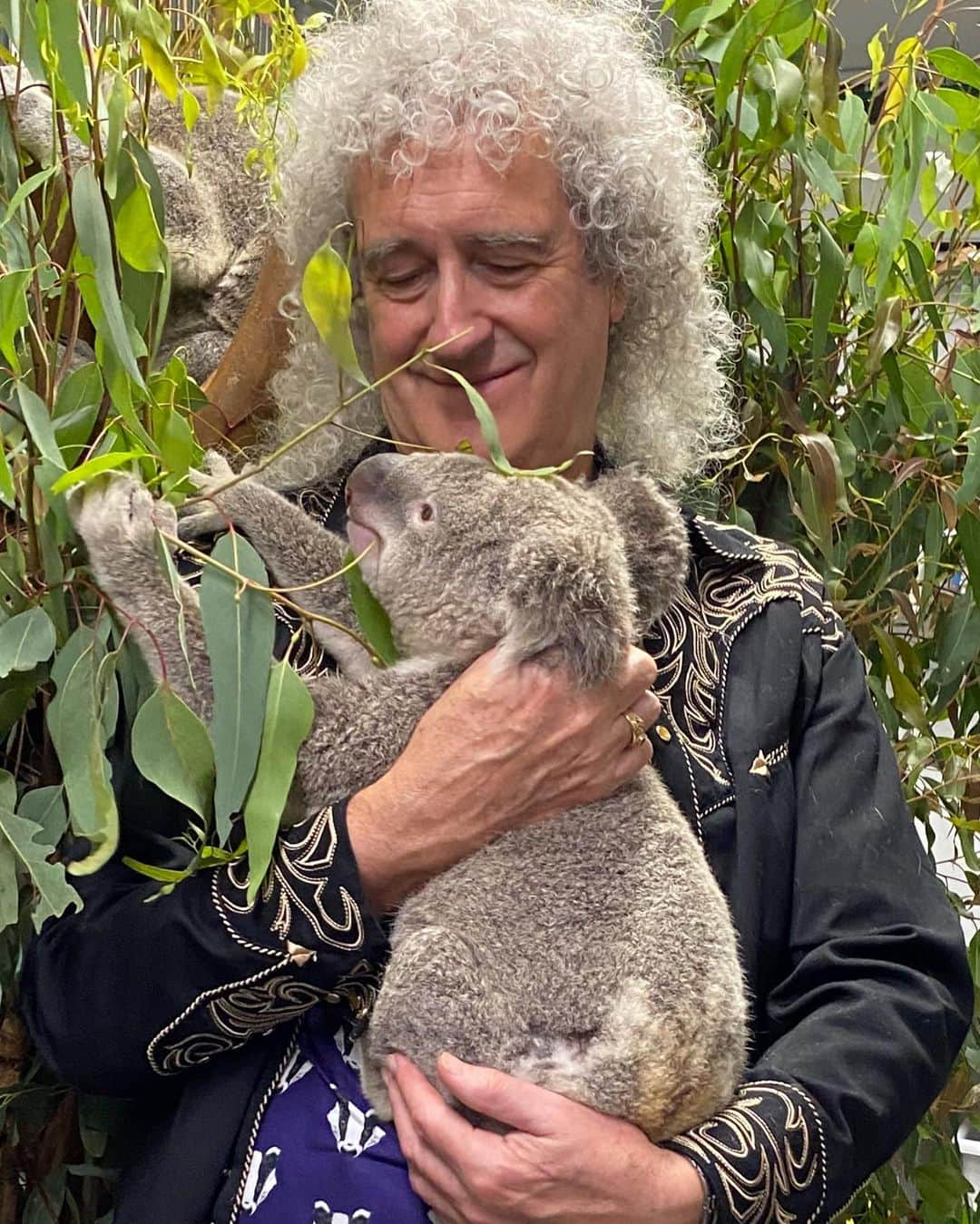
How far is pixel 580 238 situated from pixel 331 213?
33 cm

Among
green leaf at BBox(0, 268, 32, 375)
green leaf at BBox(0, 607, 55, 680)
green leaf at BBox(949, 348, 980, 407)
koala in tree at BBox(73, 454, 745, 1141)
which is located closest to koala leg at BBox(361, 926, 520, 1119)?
koala in tree at BBox(73, 454, 745, 1141)

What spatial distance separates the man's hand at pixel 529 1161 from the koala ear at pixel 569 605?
15.9 inches

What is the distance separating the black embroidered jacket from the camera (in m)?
1.30

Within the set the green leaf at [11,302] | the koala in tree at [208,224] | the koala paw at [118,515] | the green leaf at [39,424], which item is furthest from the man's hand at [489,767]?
the koala in tree at [208,224]

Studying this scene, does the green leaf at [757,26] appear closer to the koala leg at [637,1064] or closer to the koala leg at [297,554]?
the koala leg at [297,554]

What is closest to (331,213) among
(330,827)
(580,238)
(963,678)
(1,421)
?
(580,238)

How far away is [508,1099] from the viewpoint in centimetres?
123

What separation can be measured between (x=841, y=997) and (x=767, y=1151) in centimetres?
20

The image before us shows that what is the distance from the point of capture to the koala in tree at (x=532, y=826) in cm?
128

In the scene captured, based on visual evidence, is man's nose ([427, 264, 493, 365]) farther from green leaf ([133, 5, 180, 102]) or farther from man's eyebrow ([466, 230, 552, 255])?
green leaf ([133, 5, 180, 102])

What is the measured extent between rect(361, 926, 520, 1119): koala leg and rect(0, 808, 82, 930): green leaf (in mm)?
A: 310

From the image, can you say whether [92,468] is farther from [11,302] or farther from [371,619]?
[371,619]

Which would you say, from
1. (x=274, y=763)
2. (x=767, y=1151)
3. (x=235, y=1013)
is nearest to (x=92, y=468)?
(x=274, y=763)

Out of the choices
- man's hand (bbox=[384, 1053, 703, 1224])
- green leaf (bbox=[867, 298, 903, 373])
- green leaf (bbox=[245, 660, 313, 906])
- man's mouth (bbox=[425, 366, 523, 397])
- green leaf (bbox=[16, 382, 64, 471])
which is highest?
green leaf (bbox=[16, 382, 64, 471])
